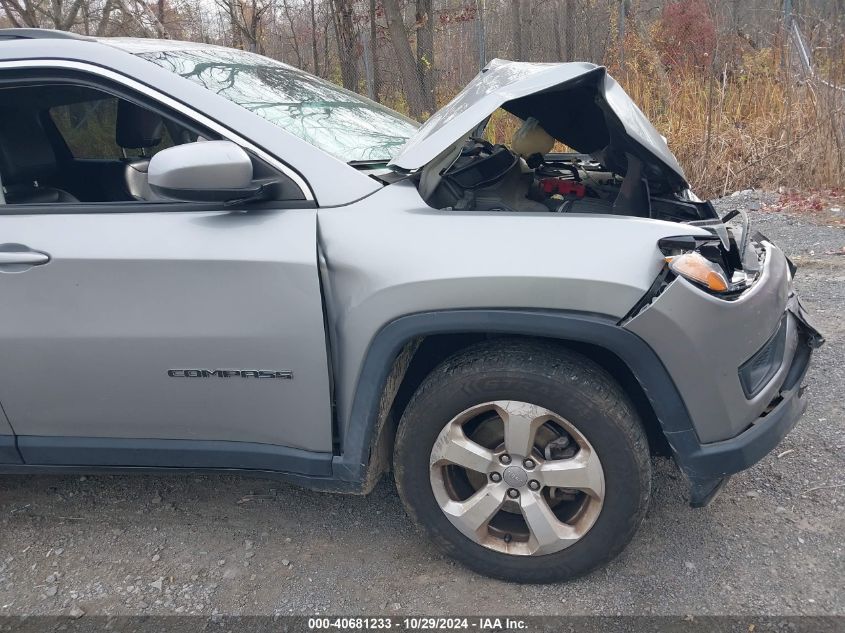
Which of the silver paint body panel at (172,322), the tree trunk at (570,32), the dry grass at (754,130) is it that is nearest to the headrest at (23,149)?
the silver paint body panel at (172,322)

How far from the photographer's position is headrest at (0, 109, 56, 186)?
8.57ft

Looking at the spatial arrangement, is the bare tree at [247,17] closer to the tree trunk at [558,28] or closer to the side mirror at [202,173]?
the tree trunk at [558,28]

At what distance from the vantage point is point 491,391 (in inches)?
82.3

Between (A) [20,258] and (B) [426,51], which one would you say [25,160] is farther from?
(B) [426,51]

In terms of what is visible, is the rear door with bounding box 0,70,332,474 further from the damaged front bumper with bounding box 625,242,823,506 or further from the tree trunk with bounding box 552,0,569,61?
the tree trunk with bounding box 552,0,569,61

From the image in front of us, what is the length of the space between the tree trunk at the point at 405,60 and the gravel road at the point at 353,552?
8.33 meters

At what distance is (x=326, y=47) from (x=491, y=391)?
12523 mm

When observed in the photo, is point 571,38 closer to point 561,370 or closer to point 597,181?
point 597,181

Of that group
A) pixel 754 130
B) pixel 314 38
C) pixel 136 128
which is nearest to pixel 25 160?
pixel 136 128

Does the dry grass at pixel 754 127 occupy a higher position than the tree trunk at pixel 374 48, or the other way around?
the tree trunk at pixel 374 48

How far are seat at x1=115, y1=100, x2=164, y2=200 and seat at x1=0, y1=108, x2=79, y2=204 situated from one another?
28 cm

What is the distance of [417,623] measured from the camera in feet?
7.05

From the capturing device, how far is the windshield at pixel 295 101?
7.82ft

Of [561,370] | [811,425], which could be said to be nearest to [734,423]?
[561,370]
